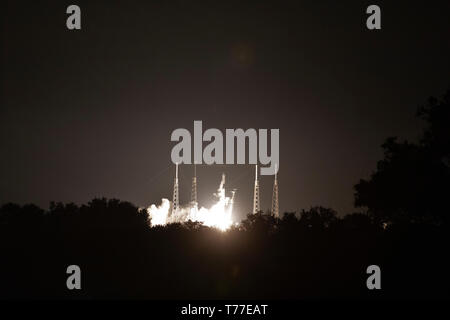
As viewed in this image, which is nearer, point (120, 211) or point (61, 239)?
point (61, 239)

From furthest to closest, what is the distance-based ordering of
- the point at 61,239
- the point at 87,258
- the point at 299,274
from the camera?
the point at 61,239 → the point at 87,258 → the point at 299,274

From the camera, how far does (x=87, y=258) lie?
56125 millimetres

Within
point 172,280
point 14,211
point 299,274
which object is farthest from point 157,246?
point 14,211

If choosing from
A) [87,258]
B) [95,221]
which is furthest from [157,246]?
[95,221]

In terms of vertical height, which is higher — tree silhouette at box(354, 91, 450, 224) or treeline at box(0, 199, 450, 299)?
tree silhouette at box(354, 91, 450, 224)

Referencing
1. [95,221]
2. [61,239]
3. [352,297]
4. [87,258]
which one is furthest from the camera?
[95,221]

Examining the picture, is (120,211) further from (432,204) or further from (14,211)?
(432,204)

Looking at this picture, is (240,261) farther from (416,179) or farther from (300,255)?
(416,179)

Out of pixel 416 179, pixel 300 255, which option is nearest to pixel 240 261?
pixel 300 255

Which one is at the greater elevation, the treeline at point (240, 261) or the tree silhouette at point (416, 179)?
the tree silhouette at point (416, 179)

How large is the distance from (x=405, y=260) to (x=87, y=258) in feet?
74.5

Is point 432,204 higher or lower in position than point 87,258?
higher

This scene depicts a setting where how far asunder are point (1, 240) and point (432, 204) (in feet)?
126

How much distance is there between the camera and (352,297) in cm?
4497
